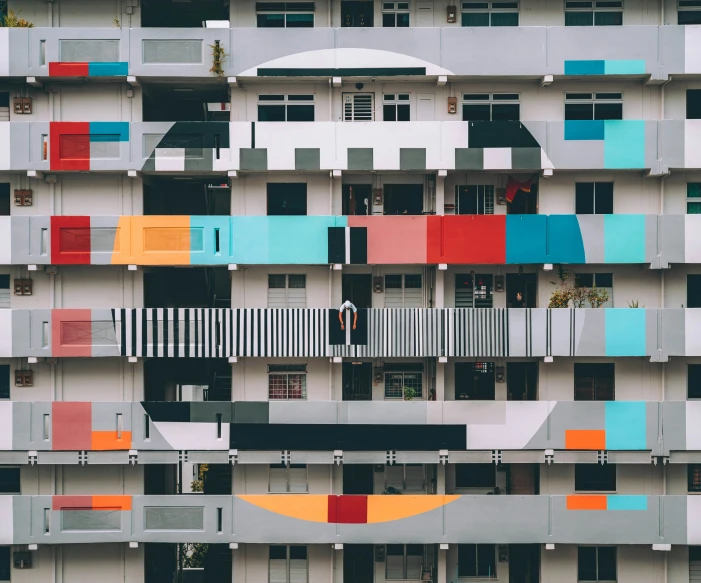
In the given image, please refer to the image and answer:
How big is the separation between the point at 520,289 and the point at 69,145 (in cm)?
1531

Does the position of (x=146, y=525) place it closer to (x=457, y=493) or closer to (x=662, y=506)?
(x=457, y=493)

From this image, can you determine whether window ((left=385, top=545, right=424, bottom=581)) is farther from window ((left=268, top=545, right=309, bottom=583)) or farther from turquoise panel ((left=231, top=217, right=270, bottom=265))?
turquoise panel ((left=231, top=217, right=270, bottom=265))

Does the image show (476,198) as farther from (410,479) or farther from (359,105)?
(410,479)

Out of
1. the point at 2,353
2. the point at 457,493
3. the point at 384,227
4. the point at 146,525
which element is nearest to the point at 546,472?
the point at 457,493

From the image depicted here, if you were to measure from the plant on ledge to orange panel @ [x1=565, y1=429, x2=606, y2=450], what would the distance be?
12.9 ft

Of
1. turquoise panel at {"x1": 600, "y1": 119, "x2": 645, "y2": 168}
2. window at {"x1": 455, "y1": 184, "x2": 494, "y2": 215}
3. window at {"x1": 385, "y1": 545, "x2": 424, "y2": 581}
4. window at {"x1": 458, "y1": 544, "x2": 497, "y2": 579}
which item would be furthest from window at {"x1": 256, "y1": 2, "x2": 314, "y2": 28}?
window at {"x1": 458, "y1": 544, "x2": 497, "y2": 579}

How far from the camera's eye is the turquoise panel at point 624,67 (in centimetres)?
2086

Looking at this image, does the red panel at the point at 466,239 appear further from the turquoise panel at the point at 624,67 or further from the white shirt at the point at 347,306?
the turquoise panel at the point at 624,67

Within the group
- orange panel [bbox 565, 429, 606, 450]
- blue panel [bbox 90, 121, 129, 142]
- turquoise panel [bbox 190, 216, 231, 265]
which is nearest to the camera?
orange panel [bbox 565, 429, 606, 450]

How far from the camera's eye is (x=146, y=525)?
827 inches

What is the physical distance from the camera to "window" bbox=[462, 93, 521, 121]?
21.8m

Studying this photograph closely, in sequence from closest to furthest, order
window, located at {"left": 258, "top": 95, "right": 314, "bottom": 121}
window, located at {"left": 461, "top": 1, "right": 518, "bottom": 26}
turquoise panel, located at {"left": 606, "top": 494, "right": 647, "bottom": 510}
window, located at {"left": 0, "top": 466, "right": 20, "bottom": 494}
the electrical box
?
1. turquoise panel, located at {"left": 606, "top": 494, "right": 647, "bottom": 510}
2. the electrical box
3. window, located at {"left": 258, "top": 95, "right": 314, "bottom": 121}
4. window, located at {"left": 461, "top": 1, "right": 518, "bottom": 26}
5. window, located at {"left": 0, "top": 466, "right": 20, "bottom": 494}

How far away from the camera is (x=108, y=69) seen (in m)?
20.9

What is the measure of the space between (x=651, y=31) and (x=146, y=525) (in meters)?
22.3
